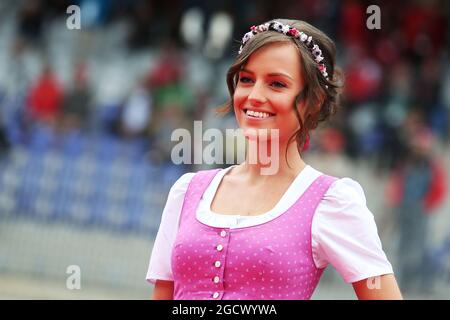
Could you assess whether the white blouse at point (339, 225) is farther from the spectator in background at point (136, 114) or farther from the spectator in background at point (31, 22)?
the spectator in background at point (31, 22)

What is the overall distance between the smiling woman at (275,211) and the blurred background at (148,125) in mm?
6293

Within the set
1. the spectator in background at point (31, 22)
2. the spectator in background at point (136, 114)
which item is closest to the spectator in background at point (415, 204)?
the spectator in background at point (136, 114)

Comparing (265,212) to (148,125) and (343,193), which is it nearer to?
(343,193)

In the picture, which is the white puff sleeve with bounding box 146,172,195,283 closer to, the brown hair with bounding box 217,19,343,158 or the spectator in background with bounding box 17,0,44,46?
the brown hair with bounding box 217,19,343,158

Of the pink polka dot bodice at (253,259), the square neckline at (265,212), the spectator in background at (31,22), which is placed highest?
the spectator in background at (31,22)

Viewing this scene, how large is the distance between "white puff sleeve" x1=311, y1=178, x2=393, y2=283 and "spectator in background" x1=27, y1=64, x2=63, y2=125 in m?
8.72

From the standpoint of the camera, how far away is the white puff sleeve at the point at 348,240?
2816 millimetres

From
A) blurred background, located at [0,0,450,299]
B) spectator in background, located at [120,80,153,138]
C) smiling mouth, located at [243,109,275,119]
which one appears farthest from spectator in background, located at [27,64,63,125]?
smiling mouth, located at [243,109,275,119]

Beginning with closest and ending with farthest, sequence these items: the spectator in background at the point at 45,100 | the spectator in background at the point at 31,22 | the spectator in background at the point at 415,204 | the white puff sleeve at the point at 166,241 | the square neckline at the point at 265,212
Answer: the square neckline at the point at 265,212 < the white puff sleeve at the point at 166,241 < the spectator in background at the point at 415,204 < the spectator in background at the point at 45,100 < the spectator in background at the point at 31,22

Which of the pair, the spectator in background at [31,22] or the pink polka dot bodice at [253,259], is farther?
the spectator in background at [31,22]

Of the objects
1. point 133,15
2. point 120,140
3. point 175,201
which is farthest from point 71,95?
point 175,201

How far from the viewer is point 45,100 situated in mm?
11484

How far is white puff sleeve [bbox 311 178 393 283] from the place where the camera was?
9.24 feet
